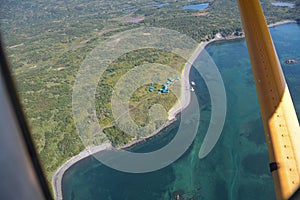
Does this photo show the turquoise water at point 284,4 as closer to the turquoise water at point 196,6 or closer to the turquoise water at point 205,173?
the turquoise water at point 196,6

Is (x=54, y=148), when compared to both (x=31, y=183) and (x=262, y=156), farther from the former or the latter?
(x=31, y=183)

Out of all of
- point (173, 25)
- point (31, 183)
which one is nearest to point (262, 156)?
point (31, 183)

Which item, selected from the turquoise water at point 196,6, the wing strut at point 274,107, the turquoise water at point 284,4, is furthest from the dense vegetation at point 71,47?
the wing strut at point 274,107

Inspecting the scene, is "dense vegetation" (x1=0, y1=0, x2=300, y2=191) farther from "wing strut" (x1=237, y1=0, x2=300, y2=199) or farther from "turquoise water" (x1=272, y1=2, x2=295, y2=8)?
"wing strut" (x1=237, y1=0, x2=300, y2=199)

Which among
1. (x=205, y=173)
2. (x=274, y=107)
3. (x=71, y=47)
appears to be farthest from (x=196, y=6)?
(x=274, y=107)

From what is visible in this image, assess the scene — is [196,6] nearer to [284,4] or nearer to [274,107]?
[284,4]
